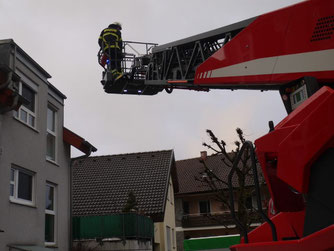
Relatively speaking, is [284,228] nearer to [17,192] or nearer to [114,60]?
[114,60]

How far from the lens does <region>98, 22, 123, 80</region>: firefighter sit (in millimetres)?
9500

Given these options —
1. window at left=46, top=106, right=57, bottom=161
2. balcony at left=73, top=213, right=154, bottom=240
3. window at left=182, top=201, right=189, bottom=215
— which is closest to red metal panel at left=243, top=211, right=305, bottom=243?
window at left=46, top=106, right=57, bottom=161

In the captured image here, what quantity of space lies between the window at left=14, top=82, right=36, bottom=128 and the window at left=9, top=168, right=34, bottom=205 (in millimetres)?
1474

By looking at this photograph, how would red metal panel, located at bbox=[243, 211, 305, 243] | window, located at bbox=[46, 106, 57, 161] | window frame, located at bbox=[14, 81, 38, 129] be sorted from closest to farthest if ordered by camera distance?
red metal panel, located at bbox=[243, 211, 305, 243]
window frame, located at bbox=[14, 81, 38, 129]
window, located at bbox=[46, 106, 57, 161]

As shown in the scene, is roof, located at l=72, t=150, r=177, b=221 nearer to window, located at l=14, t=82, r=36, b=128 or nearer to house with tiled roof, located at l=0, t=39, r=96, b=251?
house with tiled roof, located at l=0, t=39, r=96, b=251

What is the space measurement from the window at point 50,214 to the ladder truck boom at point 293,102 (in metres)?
8.87

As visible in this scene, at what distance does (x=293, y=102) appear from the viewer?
471cm

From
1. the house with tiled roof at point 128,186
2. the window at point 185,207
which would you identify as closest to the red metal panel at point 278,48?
the house with tiled roof at point 128,186

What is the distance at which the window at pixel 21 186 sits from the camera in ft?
37.4

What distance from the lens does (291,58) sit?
185 inches

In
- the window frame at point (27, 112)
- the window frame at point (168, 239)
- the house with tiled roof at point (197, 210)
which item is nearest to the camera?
the window frame at point (27, 112)

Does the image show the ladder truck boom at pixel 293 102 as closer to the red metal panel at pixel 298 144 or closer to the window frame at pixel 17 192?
the red metal panel at pixel 298 144

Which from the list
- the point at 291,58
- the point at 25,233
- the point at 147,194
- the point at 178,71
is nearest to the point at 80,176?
the point at 147,194

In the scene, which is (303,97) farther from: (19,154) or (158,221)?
(158,221)
